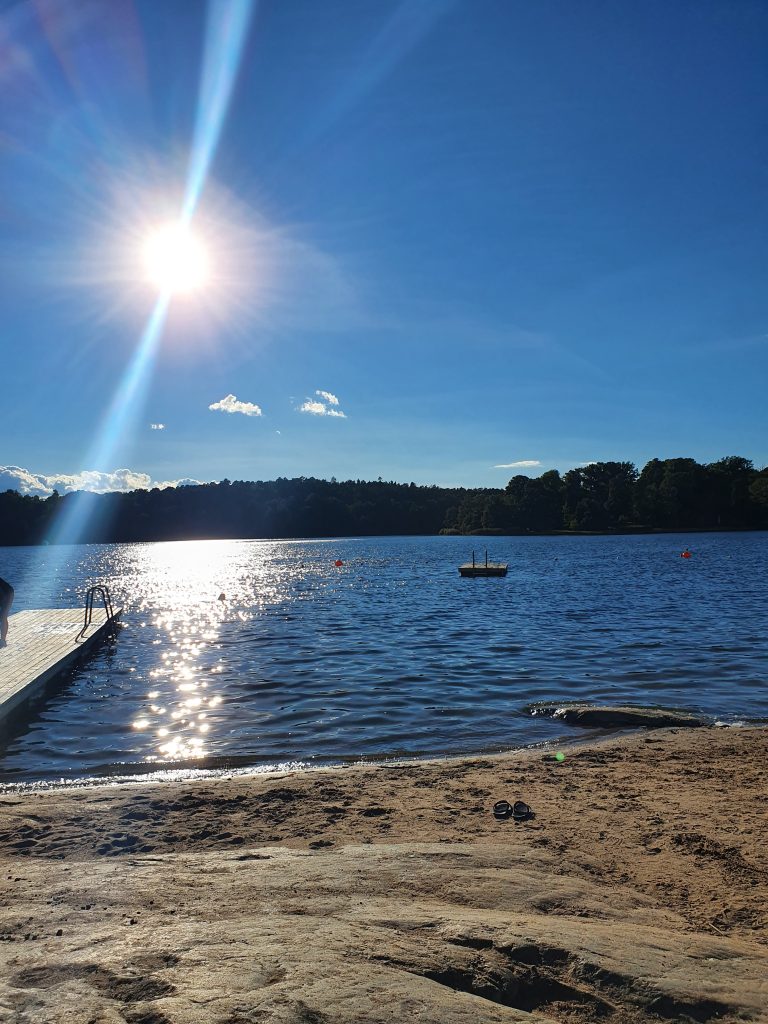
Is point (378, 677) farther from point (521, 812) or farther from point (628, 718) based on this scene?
point (521, 812)

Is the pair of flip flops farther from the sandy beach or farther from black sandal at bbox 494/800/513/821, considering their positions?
the sandy beach

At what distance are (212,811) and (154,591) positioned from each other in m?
50.0

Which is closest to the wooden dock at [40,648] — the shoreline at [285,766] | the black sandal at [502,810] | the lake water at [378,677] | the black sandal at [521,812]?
the lake water at [378,677]

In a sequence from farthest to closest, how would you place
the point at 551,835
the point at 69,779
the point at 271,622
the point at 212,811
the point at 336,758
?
the point at 271,622 → the point at 336,758 → the point at 69,779 → the point at 212,811 → the point at 551,835

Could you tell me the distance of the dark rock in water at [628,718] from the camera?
11758 mm

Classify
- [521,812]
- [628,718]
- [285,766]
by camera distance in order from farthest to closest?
[628,718]
[285,766]
[521,812]

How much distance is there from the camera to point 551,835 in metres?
6.80

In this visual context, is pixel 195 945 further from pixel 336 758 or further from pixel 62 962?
pixel 336 758

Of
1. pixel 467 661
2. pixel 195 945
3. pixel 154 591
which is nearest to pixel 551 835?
pixel 195 945

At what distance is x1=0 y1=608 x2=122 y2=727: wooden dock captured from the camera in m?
14.1

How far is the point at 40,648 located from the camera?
19.8 m

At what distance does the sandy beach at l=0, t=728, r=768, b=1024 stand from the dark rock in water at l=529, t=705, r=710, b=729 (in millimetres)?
2296

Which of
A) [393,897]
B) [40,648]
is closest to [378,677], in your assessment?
[40,648]

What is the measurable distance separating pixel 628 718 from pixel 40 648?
16.0m
